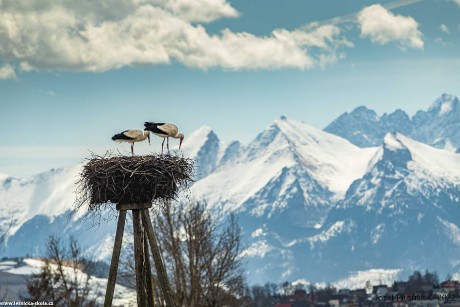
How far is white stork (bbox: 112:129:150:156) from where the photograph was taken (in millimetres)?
25620

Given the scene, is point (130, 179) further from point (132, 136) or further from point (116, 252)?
point (116, 252)

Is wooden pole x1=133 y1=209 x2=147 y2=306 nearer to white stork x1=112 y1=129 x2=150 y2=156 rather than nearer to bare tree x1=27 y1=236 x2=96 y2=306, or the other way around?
white stork x1=112 y1=129 x2=150 y2=156

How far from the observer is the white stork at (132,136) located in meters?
25.6

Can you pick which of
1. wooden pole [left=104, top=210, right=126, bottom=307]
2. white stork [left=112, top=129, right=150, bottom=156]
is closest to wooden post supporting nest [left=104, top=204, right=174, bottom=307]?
wooden pole [left=104, top=210, right=126, bottom=307]

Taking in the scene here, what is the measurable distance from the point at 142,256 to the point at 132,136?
3502mm

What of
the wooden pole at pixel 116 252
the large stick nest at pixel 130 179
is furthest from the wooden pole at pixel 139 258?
the large stick nest at pixel 130 179

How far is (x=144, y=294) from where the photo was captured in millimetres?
27234

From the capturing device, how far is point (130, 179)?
2462 centimetres

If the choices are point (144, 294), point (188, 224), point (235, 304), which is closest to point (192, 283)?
point (188, 224)

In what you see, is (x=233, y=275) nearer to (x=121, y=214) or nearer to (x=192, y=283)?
(x=192, y=283)

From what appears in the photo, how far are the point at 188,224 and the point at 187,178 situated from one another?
30.0 m

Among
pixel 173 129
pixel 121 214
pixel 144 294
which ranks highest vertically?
pixel 173 129

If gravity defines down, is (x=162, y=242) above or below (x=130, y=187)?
above

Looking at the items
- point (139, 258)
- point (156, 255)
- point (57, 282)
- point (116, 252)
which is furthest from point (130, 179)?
point (57, 282)
